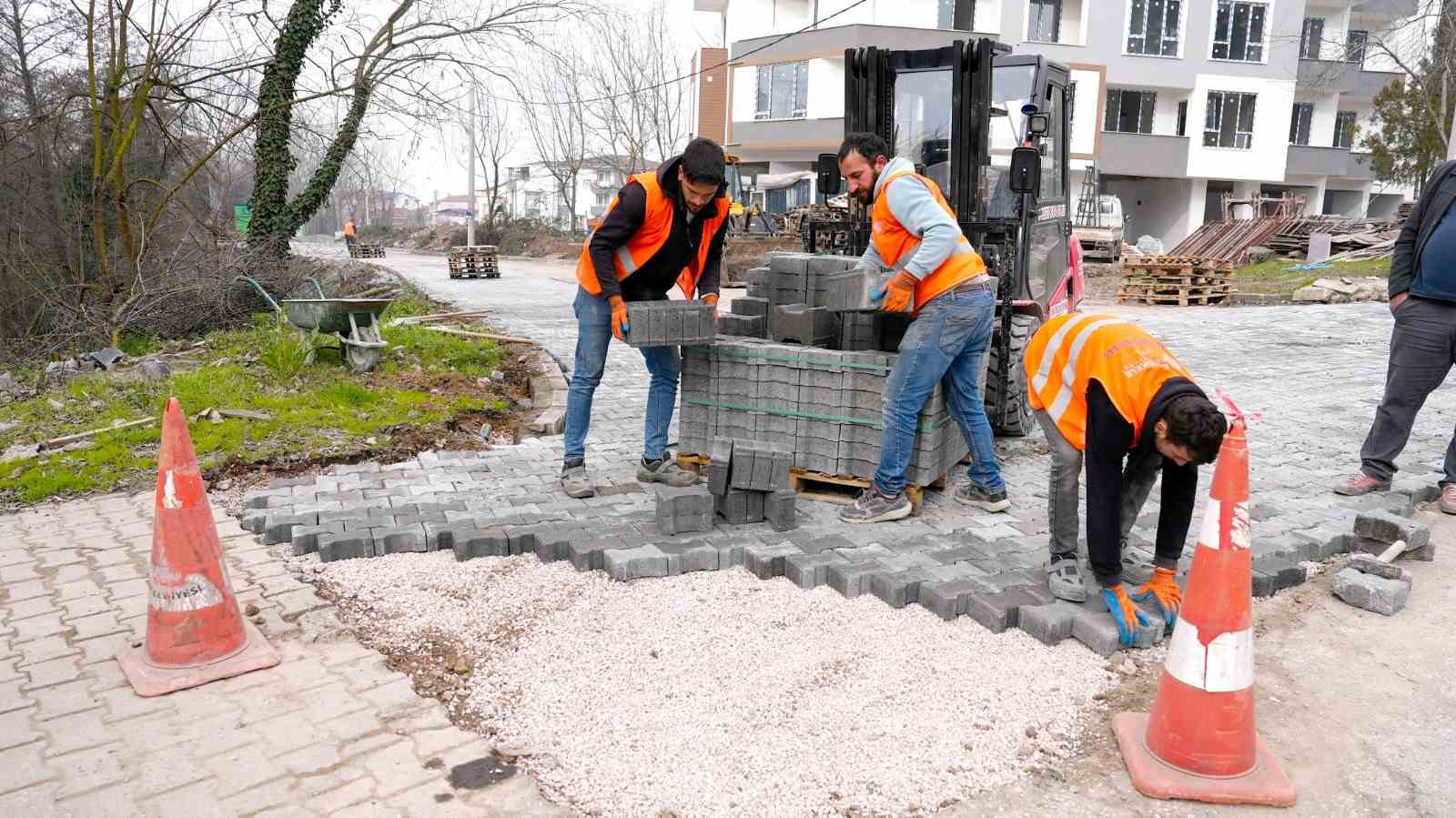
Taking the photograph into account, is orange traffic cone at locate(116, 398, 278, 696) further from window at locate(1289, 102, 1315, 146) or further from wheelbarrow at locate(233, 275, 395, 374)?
window at locate(1289, 102, 1315, 146)

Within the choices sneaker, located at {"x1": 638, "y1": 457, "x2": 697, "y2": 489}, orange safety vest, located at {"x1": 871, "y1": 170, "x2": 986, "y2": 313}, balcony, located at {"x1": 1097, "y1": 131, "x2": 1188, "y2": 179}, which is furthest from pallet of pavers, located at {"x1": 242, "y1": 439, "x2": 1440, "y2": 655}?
balcony, located at {"x1": 1097, "y1": 131, "x2": 1188, "y2": 179}

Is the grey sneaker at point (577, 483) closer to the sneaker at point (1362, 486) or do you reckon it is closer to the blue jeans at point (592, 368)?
the blue jeans at point (592, 368)

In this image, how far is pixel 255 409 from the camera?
24.0 ft

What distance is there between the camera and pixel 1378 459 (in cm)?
554

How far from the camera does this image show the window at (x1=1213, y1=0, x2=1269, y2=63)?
32.1m

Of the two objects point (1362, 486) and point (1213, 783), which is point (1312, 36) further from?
point (1213, 783)

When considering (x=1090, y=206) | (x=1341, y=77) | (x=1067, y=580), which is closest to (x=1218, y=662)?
(x=1067, y=580)

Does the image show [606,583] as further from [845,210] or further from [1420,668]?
[845,210]

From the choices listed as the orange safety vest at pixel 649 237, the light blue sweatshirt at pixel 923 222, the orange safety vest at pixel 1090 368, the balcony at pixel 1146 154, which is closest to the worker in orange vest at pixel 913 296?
the light blue sweatshirt at pixel 923 222

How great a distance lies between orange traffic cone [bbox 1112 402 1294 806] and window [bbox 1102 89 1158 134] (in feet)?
110

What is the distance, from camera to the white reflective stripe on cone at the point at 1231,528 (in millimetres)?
2867

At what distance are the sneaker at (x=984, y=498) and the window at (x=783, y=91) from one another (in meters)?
30.3

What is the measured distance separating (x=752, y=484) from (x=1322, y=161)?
3862 cm

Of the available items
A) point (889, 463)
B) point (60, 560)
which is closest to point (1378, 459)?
point (889, 463)
